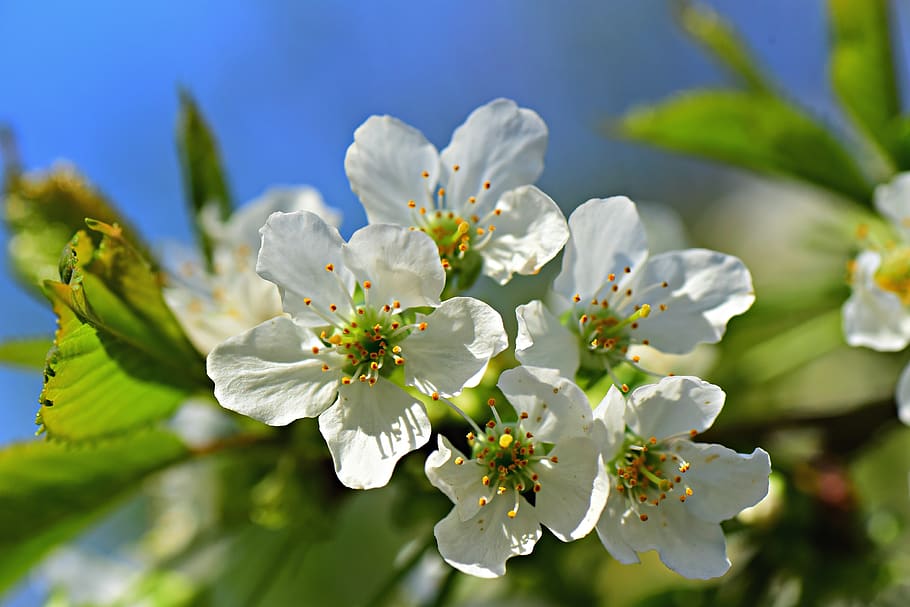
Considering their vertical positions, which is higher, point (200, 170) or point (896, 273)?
point (200, 170)

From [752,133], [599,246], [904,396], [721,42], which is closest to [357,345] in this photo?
[599,246]

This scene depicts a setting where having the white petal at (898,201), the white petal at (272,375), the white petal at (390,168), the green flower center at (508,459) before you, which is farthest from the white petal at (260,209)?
the white petal at (898,201)

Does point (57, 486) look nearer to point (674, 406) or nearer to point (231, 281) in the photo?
point (231, 281)

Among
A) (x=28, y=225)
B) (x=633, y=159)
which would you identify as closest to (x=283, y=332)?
(x=28, y=225)

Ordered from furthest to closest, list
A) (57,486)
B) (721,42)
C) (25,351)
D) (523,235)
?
(721,42), (25,351), (57,486), (523,235)

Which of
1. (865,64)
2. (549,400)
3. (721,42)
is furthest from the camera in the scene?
(721,42)

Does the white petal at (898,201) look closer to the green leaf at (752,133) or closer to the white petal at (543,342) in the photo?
the green leaf at (752,133)

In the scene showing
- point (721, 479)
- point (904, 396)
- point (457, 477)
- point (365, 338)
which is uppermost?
point (365, 338)
